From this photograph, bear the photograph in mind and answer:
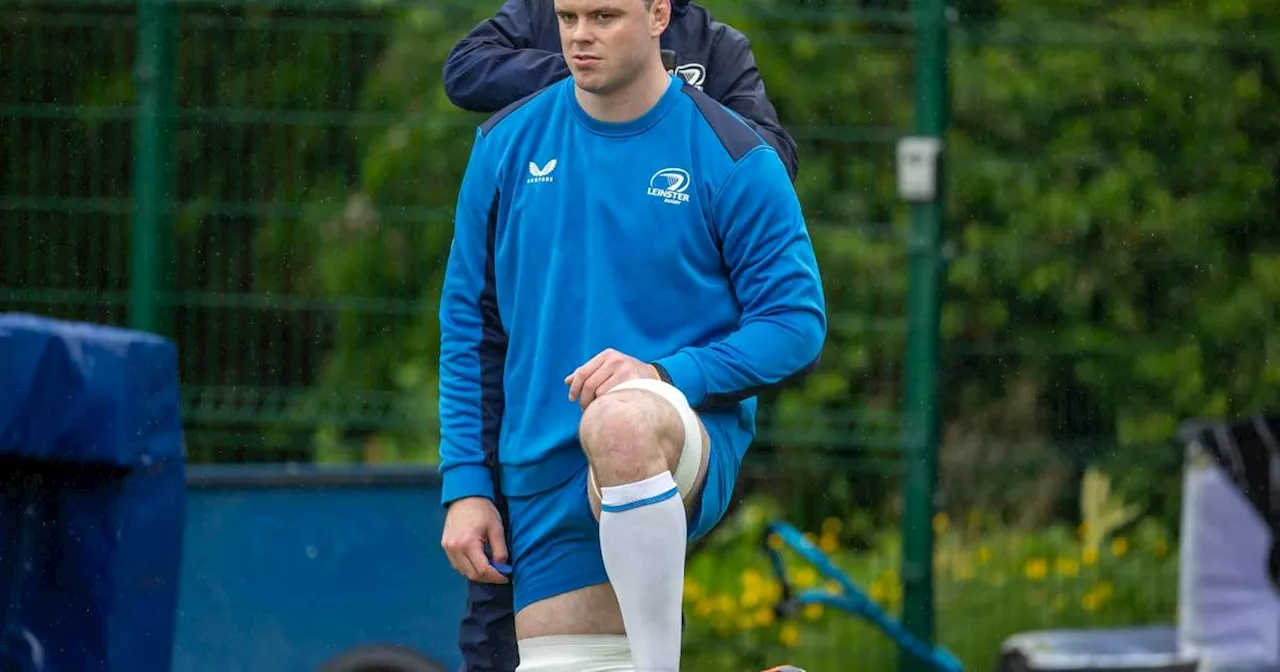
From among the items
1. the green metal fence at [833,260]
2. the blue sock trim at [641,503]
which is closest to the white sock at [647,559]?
the blue sock trim at [641,503]

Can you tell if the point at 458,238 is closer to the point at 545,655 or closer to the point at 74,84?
the point at 545,655

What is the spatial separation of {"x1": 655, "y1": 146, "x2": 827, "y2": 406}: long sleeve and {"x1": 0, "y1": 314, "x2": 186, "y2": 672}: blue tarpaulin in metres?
1.36

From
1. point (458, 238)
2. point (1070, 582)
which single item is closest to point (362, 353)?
point (1070, 582)

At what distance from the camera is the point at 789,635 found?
6457 millimetres

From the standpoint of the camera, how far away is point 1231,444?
586cm

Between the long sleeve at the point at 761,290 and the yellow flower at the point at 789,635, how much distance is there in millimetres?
3244

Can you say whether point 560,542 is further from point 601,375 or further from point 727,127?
point 727,127

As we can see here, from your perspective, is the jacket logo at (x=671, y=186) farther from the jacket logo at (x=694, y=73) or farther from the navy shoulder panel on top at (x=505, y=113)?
the jacket logo at (x=694, y=73)

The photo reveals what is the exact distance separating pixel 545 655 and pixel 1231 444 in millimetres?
→ 3131

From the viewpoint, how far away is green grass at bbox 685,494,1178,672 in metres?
6.38

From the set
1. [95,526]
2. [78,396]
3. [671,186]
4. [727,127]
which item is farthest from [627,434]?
[95,526]

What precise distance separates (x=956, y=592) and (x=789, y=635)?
1.78 ft

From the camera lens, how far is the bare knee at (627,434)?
2994mm

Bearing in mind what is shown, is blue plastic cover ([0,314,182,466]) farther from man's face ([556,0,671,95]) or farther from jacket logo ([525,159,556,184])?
man's face ([556,0,671,95])
